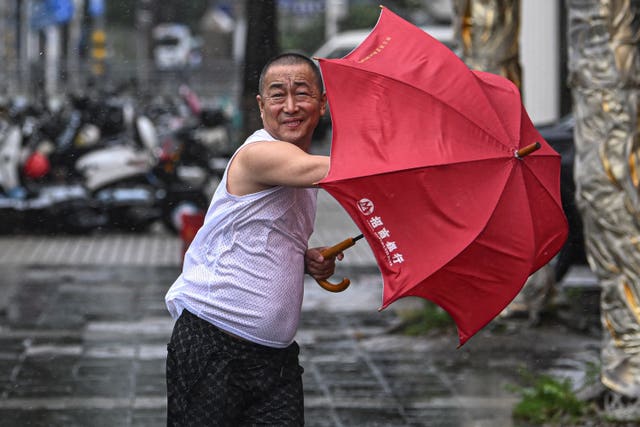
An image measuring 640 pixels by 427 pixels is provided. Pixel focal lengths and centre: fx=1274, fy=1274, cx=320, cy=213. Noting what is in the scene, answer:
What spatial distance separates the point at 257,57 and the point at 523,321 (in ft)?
23.5

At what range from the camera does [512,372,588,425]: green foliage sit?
676 cm

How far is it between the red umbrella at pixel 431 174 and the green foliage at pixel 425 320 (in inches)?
210

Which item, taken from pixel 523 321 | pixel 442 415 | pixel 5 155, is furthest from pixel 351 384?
Result: pixel 5 155

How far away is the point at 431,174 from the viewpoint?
12.3 ft

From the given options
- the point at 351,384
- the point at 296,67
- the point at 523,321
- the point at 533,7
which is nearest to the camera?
the point at 296,67

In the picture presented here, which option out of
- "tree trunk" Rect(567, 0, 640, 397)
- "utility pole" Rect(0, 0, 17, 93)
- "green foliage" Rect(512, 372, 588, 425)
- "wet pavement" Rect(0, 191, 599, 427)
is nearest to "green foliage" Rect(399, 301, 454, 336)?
"wet pavement" Rect(0, 191, 599, 427)

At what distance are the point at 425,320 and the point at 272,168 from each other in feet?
19.1

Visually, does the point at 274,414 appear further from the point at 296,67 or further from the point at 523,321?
the point at 523,321

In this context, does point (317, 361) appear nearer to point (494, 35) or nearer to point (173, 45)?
point (494, 35)

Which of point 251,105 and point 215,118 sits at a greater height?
point 251,105

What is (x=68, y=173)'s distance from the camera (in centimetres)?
1502

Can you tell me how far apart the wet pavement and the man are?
2.73 meters

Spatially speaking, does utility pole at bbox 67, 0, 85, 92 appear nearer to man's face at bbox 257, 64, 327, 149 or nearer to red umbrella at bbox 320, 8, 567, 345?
man's face at bbox 257, 64, 327, 149

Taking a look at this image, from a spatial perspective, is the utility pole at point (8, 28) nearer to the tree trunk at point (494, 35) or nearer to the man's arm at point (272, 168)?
the tree trunk at point (494, 35)
